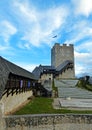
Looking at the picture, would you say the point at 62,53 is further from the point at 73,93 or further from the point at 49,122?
the point at 49,122

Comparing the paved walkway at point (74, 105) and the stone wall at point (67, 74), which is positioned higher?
the stone wall at point (67, 74)

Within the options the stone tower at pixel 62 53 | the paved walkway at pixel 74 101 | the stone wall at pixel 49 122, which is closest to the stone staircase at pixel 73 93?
the paved walkway at pixel 74 101

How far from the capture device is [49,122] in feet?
34.7

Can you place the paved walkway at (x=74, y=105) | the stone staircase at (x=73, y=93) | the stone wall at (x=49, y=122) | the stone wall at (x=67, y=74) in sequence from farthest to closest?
the stone wall at (x=67, y=74), the stone staircase at (x=73, y=93), the paved walkway at (x=74, y=105), the stone wall at (x=49, y=122)

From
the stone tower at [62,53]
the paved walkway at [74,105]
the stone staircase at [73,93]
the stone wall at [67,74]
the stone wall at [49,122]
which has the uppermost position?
the stone tower at [62,53]

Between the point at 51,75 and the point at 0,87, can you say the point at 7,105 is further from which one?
the point at 51,75

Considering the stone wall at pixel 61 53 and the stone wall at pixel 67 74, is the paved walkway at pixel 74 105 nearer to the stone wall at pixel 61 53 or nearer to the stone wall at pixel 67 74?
the stone wall at pixel 67 74

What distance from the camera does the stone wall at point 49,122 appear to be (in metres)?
10.1

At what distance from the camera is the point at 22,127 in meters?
10.2

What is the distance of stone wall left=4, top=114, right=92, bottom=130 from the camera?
10055 millimetres

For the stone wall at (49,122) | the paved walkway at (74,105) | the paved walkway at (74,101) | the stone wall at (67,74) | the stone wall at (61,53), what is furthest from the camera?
the stone wall at (61,53)

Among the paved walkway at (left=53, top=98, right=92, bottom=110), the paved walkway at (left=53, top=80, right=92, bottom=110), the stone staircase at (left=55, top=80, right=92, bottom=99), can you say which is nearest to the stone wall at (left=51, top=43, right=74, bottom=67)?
the stone staircase at (left=55, top=80, right=92, bottom=99)

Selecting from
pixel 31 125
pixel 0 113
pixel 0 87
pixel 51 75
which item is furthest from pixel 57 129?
pixel 51 75

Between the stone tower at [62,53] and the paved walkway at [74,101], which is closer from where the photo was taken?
the paved walkway at [74,101]
